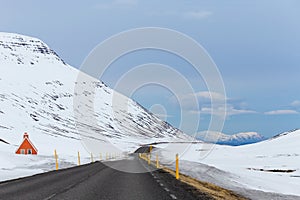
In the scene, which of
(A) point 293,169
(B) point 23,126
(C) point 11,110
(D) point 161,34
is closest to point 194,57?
(D) point 161,34

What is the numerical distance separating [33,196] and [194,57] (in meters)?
19.4

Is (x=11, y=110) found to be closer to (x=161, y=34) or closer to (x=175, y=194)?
(x=161, y=34)

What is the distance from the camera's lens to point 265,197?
66.7 feet

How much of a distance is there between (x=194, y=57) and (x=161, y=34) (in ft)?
13.8

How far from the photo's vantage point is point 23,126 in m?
161

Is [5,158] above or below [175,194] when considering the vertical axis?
above

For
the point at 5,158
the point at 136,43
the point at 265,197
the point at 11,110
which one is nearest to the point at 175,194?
the point at 265,197

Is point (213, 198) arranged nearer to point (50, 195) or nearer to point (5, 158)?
point (50, 195)

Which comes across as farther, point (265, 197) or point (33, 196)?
point (265, 197)

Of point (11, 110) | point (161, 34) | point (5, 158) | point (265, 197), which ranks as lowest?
point (265, 197)

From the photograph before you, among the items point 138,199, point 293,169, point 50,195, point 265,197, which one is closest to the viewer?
point 138,199

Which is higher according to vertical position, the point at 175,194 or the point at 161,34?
the point at 161,34

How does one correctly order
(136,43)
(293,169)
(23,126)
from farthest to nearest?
(23,126) < (293,169) < (136,43)

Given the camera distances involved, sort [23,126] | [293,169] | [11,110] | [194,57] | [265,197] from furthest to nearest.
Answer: [11,110] → [23,126] → [293,169] → [194,57] → [265,197]
